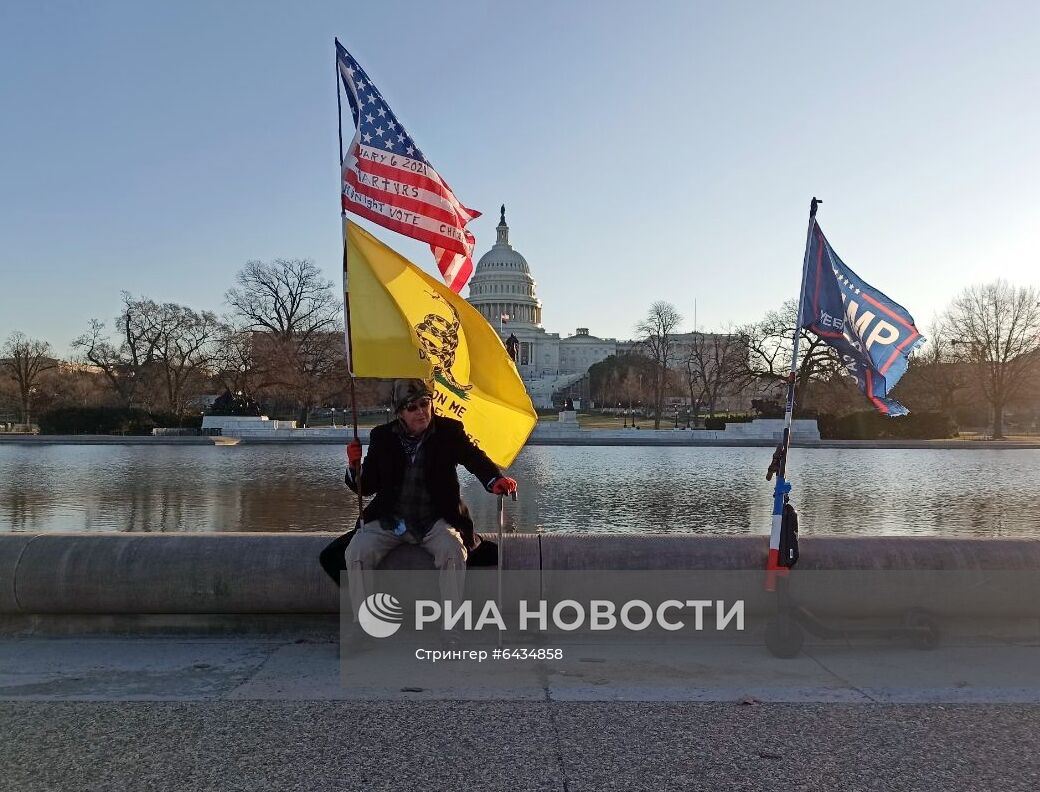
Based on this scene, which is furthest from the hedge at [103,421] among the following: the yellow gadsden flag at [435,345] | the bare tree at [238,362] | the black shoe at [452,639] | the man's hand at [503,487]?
the man's hand at [503,487]

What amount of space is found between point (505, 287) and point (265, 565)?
12105 cm

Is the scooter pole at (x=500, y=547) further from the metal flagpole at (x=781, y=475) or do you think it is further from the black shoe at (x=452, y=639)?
the metal flagpole at (x=781, y=475)

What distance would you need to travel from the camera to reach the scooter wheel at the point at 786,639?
4887 mm

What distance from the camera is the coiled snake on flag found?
17.8ft

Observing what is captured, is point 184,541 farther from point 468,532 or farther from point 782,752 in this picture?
point 782,752

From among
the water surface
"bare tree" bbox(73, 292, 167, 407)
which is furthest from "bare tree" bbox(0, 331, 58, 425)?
the water surface

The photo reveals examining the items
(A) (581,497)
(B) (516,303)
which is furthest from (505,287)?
(A) (581,497)

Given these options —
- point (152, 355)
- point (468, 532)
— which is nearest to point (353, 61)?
point (468, 532)

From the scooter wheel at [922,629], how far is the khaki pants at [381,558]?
253cm

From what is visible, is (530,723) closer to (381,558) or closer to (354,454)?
(381,558)

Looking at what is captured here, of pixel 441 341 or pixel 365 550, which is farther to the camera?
pixel 441 341

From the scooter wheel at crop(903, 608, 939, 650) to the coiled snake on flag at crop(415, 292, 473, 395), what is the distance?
2.92 meters

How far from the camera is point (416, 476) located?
520 centimetres

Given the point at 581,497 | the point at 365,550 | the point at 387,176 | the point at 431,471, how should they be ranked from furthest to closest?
the point at 581,497
the point at 387,176
the point at 431,471
the point at 365,550
